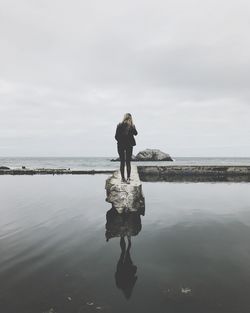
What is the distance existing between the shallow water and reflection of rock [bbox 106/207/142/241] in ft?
0.43

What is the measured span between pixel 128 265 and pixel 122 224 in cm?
336

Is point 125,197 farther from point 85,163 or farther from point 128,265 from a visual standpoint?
point 85,163

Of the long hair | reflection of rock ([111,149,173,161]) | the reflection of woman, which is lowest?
the reflection of woman

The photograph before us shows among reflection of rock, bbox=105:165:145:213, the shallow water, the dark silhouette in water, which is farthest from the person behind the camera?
reflection of rock, bbox=105:165:145:213

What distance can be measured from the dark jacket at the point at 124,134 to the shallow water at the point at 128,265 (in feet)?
9.16

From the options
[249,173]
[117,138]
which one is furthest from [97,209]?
[249,173]

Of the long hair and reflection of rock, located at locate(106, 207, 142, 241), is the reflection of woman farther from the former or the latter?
the long hair

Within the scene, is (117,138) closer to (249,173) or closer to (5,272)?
(5,272)

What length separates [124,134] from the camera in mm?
10547

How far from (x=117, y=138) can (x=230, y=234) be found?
5.12 meters

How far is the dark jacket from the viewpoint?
10516 millimetres

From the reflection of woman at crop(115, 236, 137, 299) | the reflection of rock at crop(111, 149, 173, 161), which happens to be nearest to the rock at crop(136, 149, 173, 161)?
the reflection of rock at crop(111, 149, 173, 161)

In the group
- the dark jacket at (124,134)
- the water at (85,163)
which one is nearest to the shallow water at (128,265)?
the dark jacket at (124,134)

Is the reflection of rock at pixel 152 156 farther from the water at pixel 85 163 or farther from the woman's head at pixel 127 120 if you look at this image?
the woman's head at pixel 127 120
